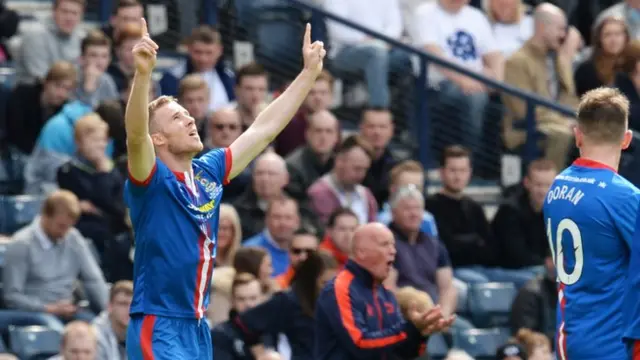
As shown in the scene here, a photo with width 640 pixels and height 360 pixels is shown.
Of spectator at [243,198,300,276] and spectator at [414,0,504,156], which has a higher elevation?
spectator at [414,0,504,156]

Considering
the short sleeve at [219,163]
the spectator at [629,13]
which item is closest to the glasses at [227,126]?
the spectator at [629,13]

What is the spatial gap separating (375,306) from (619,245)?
8.07 feet

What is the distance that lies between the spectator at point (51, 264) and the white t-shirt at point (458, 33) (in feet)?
14.0

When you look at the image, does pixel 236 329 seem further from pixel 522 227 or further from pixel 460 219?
pixel 522 227

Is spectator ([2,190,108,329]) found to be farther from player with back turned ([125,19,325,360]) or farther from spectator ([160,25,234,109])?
player with back turned ([125,19,325,360])

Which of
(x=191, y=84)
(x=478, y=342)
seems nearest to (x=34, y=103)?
(x=191, y=84)

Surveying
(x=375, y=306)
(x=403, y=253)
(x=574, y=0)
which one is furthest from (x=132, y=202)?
(x=574, y=0)

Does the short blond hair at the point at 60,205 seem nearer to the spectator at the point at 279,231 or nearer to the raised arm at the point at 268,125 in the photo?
the spectator at the point at 279,231

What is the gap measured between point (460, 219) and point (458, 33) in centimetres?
220

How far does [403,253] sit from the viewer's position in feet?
39.2

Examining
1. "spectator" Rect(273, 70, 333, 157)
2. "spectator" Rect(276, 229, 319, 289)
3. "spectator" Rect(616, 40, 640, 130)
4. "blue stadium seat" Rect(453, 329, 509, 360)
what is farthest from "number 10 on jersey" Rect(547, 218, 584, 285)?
"spectator" Rect(616, 40, 640, 130)

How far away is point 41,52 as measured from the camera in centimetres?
1277

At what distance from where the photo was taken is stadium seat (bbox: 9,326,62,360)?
1075 centimetres

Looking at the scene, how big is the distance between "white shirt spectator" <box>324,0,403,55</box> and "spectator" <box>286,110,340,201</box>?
4.51 ft
